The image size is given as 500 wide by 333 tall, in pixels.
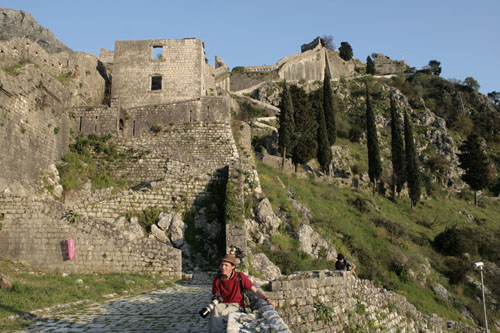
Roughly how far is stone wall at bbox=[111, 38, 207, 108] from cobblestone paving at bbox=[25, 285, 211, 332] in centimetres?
1739

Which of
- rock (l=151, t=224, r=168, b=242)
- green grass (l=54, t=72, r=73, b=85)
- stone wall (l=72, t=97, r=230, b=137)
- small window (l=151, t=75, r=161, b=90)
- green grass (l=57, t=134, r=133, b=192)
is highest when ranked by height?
small window (l=151, t=75, r=161, b=90)

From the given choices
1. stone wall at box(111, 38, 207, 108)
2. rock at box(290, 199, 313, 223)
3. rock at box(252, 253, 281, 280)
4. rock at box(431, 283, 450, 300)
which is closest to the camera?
rock at box(252, 253, 281, 280)

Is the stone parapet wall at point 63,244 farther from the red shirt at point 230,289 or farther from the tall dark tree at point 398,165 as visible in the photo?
the tall dark tree at point 398,165

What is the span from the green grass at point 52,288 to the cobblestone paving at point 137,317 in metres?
0.63

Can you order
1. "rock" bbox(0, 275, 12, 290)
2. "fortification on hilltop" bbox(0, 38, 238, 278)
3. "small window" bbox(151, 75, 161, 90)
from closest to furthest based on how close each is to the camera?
"rock" bbox(0, 275, 12, 290) < "fortification on hilltop" bbox(0, 38, 238, 278) < "small window" bbox(151, 75, 161, 90)

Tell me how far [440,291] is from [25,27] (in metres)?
80.3

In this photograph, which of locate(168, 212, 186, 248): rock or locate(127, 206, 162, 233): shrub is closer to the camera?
locate(168, 212, 186, 248): rock

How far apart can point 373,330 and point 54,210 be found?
435 inches

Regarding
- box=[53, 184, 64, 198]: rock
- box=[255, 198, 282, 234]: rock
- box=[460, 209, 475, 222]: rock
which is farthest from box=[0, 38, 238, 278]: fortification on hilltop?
box=[460, 209, 475, 222]: rock

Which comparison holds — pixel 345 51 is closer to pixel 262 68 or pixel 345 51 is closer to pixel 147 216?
pixel 262 68

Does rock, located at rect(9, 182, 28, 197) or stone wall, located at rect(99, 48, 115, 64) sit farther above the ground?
stone wall, located at rect(99, 48, 115, 64)

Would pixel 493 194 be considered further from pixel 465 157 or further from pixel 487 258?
pixel 487 258

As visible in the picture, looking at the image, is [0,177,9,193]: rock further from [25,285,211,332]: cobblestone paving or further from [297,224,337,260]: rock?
[297,224,337,260]: rock

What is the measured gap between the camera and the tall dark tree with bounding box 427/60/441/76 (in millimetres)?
100000
